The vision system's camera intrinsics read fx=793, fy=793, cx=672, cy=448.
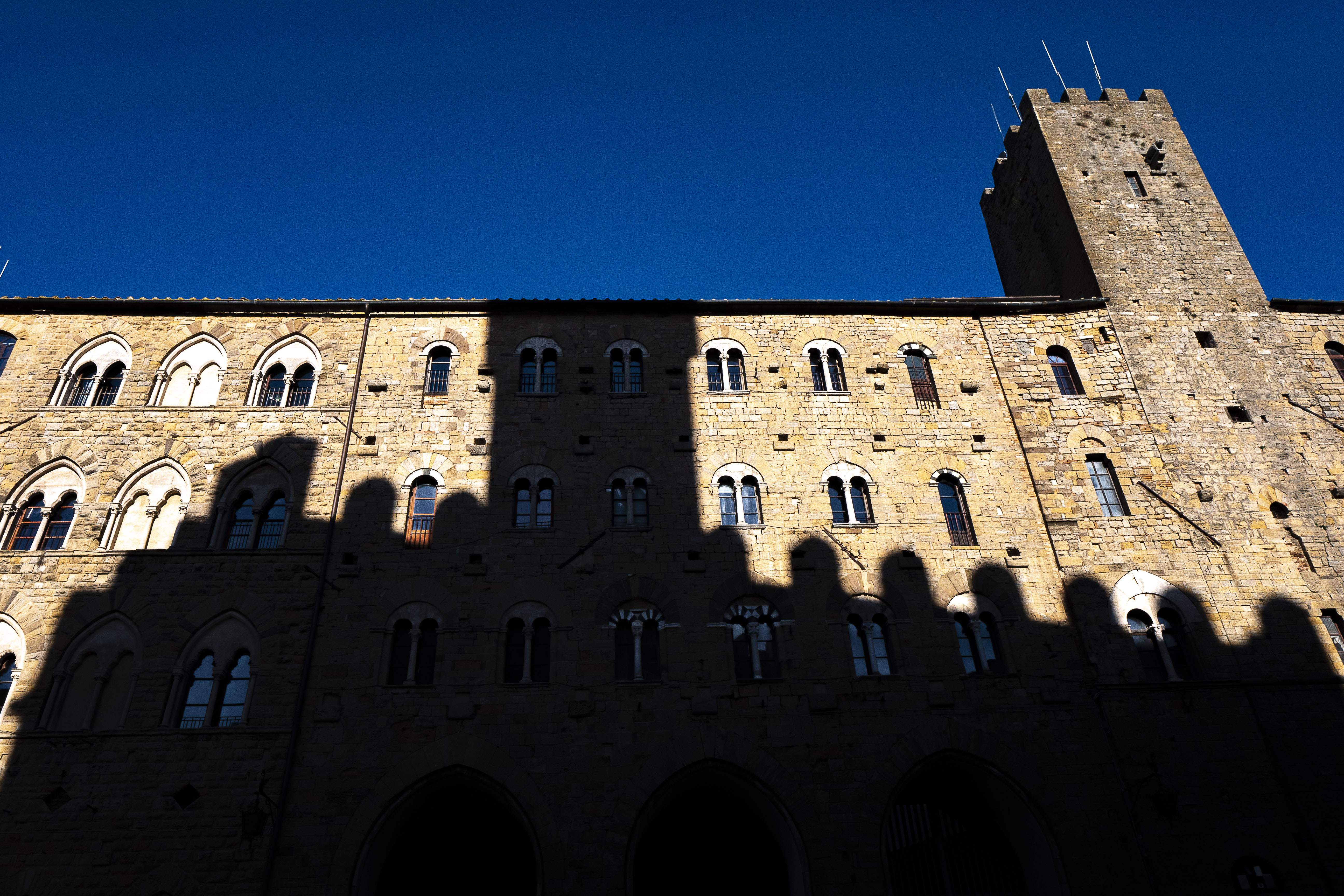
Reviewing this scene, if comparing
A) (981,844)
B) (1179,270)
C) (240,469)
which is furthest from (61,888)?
(1179,270)

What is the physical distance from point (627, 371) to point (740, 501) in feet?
12.7

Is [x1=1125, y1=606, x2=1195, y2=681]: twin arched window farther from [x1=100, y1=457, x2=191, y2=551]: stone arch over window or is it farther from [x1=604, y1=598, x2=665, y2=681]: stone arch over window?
[x1=100, y1=457, x2=191, y2=551]: stone arch over window

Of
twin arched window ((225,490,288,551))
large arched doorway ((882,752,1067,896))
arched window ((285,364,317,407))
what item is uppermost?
arched window ((285,364,317,407))

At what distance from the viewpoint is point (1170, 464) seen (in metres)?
15.9

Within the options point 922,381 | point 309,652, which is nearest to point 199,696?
point 309,652

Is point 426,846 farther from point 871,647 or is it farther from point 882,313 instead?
point 882,313

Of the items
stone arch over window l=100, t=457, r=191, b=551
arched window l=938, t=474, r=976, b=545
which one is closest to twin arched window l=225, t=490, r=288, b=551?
stone arch over window l=100, t=457, r=191, b=551

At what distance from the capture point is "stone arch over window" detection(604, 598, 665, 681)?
535 inches

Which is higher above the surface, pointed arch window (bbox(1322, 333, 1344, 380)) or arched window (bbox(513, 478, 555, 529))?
pointed arch window (bbox(1322, 333, 1344, 380))

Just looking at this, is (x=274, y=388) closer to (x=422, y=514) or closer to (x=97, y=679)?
(x=422, y=514)

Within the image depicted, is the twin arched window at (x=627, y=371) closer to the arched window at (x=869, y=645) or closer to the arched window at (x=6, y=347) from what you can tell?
the arched window at (x=869, y=645)

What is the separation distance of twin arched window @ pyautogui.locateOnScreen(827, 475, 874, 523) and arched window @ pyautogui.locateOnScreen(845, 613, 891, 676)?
1.93 m

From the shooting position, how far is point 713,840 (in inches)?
563

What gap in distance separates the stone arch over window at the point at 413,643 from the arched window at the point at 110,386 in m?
7.87
